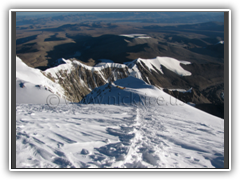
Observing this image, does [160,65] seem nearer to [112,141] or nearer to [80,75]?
[80,75]

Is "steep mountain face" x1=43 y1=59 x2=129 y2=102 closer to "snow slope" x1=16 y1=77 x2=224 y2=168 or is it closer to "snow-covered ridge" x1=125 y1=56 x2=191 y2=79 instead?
"snow-covered ridge" x1=125 y1=56 x2=191 y2=79

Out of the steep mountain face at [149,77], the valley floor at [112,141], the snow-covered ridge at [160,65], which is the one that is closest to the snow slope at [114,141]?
the valley floor at [112,141]

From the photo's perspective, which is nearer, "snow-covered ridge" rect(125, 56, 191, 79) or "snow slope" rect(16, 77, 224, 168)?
"snow slope" rect(16, 77, 224, 168)

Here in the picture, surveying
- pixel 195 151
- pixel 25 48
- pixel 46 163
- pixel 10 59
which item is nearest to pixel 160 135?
pixel 195 151

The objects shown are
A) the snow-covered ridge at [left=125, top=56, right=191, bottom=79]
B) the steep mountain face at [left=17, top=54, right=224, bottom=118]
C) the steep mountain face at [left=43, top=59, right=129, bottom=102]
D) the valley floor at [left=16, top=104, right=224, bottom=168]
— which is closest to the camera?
the valley floor at [left=16, top=104, right=224, bottom=168]

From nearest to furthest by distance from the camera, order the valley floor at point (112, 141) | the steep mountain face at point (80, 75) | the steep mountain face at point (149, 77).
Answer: the valley floor at point (112, 141), the steep mountain face at point (80, 75), the steep mountain face at point (149, 77)

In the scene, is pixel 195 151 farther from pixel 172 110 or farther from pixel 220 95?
pixel 220 95

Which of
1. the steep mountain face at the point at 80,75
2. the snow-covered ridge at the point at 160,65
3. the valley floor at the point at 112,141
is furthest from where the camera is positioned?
the snow-covered ridge at the point at 160,65

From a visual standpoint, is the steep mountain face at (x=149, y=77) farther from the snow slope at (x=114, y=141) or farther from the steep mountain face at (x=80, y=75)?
the snow slope at (x=114, y=141)

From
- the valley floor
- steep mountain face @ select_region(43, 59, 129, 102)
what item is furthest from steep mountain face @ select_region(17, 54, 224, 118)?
the valley floor
